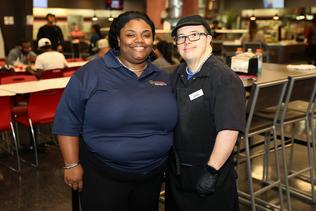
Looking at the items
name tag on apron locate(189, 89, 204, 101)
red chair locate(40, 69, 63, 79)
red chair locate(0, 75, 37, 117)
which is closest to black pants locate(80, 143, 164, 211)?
name tag on apron locate(189, 89, 204, 101)

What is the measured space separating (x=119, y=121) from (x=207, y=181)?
476mm

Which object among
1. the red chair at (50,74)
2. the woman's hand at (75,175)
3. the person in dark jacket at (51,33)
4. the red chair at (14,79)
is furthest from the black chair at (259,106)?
the person in dark jacket at (51,33)

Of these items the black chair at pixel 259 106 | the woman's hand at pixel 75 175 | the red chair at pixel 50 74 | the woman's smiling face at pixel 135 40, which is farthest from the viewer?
the red chair at pixel 50 74

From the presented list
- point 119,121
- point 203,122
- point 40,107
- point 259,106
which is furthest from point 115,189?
point 40,107

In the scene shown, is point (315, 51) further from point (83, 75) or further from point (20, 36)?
point (83, 75)

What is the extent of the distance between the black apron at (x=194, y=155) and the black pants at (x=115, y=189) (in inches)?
4.4

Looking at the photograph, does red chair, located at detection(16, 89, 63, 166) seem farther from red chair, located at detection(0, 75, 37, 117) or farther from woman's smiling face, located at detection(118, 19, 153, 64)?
woman's smiling face, located at detection(118, 19, 153, 64)

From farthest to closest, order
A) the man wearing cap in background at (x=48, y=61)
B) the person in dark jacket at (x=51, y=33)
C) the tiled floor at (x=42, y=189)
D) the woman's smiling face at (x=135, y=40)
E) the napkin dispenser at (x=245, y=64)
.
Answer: the person in dark jacket at (x=51, y=33) → the man wearing cap in background at (x=48, y=61) → the tiled floor at (x=42, y=189) → the napkin dispenser at (x=245, y=64) → the woman's smiling face at (x=135, y=40)

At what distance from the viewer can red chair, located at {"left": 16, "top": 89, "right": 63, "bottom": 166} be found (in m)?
3.95

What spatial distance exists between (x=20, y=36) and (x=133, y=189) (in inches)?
335

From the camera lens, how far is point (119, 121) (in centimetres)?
171

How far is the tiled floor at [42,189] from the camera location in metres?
3.07

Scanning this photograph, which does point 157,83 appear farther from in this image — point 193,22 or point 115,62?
point 193,22

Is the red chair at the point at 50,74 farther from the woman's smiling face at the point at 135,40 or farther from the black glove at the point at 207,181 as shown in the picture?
the black glove at the point at 207,181
